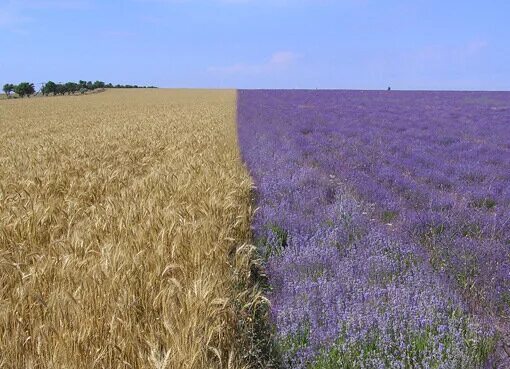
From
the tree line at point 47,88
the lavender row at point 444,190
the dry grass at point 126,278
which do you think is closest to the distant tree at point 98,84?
the tree line at point 47,88

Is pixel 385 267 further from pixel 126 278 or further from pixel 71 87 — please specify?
pixel 71 87

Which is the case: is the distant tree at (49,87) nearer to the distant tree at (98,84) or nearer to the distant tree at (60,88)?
the distant tree at (60,88)

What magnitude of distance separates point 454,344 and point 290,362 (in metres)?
0.90

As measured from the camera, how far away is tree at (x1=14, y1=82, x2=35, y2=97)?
7725 cm

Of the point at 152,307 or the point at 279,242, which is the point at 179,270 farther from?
the point at 279,242

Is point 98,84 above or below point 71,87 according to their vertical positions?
above

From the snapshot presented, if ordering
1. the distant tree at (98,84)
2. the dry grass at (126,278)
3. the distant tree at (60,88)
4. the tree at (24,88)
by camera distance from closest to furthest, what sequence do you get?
the dry grass at (126,278) → the tree at (24,88) → the distant tree at (60,88) → the distant tree at (98,84)

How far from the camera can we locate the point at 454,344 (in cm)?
249

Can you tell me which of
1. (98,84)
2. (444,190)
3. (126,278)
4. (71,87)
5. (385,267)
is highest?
(98,84)

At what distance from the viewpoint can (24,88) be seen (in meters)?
77.6

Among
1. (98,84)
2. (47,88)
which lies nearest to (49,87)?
(47,88)

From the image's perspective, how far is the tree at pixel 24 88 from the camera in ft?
253

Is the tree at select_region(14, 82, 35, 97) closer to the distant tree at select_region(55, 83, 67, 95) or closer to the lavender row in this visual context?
the distant tree at select_region(55, 83, 67, 95)

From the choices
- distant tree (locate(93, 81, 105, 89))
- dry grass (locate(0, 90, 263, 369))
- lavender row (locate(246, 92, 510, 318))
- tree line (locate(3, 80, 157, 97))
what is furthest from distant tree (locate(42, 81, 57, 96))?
dry grass (locate(0, 90, 263, 369))
